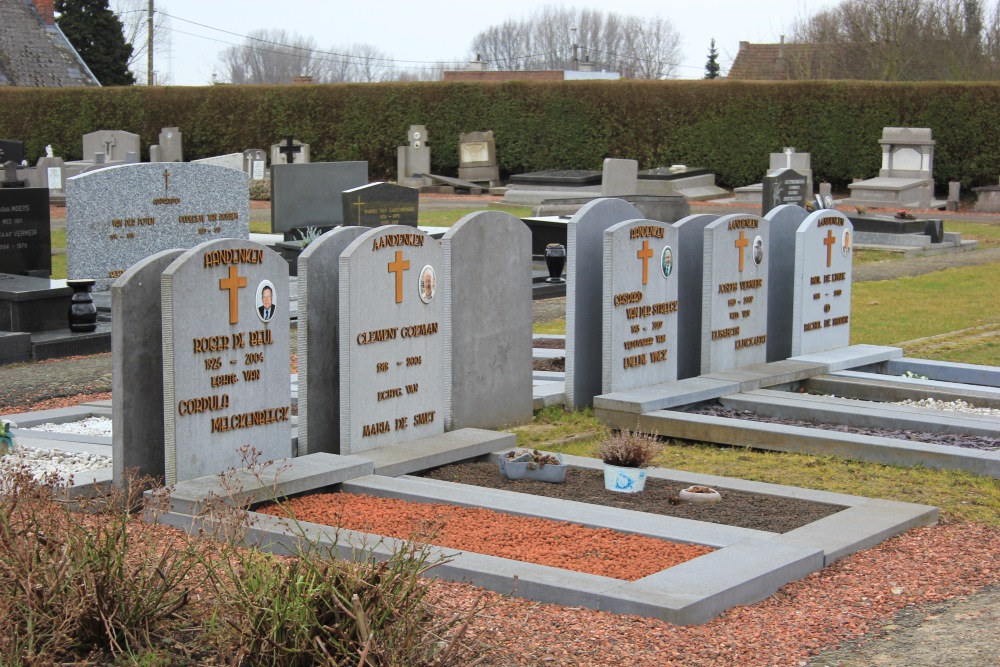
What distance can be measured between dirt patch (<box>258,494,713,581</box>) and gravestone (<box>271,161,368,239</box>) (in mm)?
11604

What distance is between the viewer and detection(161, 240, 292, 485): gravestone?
620 cm

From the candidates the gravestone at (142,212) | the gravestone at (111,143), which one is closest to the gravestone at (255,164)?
the gravestone at (111,143)

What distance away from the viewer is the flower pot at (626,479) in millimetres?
6605

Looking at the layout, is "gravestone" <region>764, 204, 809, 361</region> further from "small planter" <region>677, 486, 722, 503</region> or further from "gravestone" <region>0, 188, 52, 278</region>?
"gravestone" <region>0, 188, 52, 278</region>

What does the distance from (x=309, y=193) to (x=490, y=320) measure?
9871mm

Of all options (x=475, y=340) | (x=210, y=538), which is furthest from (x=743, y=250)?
(x=210, y=538)

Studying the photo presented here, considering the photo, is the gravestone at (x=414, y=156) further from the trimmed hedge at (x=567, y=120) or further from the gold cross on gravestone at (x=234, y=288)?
the gold cross on gravestone at (x=234, y=288)

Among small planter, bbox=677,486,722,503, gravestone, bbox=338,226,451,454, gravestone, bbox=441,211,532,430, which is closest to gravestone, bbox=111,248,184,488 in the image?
gravestone, bbox=338,226,451,454

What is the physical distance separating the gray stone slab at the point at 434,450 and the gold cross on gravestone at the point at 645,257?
77.0 inches

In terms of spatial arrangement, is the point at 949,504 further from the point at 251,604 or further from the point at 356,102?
the point at 356,102

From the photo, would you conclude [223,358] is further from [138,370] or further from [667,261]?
[667,261]

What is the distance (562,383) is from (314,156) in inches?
1260

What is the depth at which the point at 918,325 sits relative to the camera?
13461 mm

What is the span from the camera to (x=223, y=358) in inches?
254
